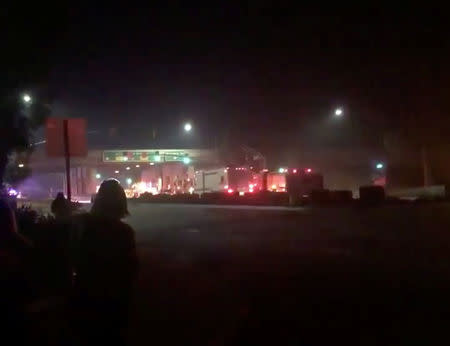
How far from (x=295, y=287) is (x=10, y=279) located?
18.2 ft

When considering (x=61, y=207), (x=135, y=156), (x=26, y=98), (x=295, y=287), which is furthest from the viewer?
(x=135, y=156)

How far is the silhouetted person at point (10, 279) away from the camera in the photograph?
21.5 feet

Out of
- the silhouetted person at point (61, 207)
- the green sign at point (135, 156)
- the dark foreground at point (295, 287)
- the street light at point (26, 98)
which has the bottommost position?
the dark foreground at point (295, 287)

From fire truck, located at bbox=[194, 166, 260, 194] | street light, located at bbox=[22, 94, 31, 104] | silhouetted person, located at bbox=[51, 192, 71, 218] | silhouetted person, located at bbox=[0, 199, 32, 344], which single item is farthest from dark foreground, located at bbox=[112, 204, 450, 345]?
fire truck, located at bbox=[194, 166, 260, 194]

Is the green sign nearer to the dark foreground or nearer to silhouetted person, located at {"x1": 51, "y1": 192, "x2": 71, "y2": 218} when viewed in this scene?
the dark foreground

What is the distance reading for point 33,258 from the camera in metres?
9.66

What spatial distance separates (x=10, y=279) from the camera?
281 inches

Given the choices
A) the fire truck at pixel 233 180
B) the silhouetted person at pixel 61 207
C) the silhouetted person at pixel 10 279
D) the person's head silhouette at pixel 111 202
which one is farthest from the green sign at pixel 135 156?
the person's head silhouette at pixel 111 202

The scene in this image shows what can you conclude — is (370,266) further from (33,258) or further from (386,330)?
(33,258)

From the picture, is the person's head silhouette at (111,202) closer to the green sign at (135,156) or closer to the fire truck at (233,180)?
the fire truck at (233,180)

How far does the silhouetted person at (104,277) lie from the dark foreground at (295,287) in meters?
2.69

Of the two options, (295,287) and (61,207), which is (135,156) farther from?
(295,287)

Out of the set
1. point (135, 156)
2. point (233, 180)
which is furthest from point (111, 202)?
point (135, 156)

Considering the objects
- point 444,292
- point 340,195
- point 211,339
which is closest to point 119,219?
point 211,339
